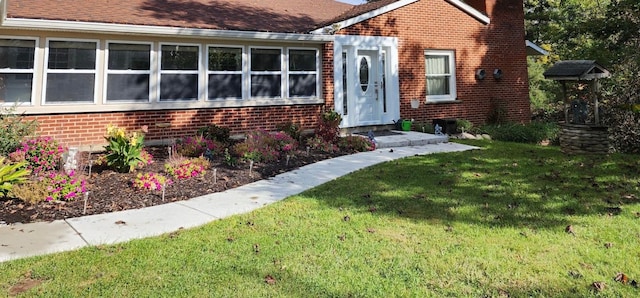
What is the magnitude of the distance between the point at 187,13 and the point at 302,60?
11.0ft

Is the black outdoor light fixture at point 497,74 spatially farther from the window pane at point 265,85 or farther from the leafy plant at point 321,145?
the window pane at point 265,85

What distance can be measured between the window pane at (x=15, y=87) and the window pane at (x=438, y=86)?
1080 centimetres

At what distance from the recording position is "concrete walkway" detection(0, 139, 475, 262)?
402cm

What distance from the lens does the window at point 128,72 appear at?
9.00 meters

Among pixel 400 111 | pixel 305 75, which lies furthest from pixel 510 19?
pixel 305 75

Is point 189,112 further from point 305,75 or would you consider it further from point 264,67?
point 305,75

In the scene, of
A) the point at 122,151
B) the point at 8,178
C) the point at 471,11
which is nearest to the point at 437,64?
the point at 471,11

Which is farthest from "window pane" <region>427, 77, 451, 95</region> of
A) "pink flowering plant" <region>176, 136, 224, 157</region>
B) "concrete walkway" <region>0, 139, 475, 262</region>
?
"pink flowering plant" <region>176, 136, 224, 157</region>

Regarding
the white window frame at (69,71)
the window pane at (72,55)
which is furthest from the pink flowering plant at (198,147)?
the window pane at (72,55)

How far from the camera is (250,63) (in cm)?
1059

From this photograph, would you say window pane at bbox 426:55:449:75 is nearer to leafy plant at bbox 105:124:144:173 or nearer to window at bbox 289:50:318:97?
window at bbox 289:50:318:97

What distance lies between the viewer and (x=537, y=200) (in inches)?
207

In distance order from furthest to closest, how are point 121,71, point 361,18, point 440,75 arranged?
point 440,75, point 361,18, point 121,71

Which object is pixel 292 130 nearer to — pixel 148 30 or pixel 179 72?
pixel 179 72
